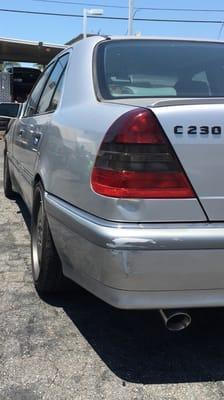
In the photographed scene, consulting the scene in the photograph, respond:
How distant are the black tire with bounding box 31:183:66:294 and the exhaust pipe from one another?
104 cm

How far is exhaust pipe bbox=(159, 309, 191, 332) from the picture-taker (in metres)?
2.88

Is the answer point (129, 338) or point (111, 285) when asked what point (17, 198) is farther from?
point (111, 285)

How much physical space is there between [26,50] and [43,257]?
1244 inches

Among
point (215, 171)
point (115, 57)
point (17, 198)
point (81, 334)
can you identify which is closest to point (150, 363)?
point (81, 334)

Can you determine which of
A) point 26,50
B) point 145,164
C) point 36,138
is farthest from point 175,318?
point 26,50

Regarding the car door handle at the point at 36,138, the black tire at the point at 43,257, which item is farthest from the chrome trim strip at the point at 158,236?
the car door handle at the point at 36,138

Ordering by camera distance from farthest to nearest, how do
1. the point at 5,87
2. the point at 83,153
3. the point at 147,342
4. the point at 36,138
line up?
1. the point at 5,87
2. the point at 36,138
3. the point at 147,342
4. the point at 83,153

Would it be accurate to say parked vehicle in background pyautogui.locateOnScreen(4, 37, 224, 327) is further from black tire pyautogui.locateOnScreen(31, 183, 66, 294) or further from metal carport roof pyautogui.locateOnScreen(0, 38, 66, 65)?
metal carport roof pyautogui.locateOnScreen(0, 38, 66, 65)

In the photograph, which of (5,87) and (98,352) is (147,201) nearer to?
(98,352)

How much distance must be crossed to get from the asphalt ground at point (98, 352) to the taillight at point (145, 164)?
96 cm

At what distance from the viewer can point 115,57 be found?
3.68m

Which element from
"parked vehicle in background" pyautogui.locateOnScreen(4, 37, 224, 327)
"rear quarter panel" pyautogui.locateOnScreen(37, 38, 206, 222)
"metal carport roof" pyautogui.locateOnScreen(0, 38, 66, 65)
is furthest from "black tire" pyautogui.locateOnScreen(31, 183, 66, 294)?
"metal carport roof" pyautogui.locateOnScreen(0, 38, 66, 65)

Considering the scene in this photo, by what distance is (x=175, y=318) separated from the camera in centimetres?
296

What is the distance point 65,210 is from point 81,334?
789mm
